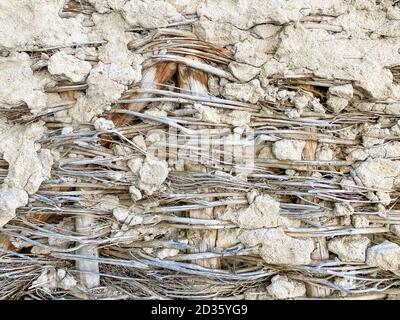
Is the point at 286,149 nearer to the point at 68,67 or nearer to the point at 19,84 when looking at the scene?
the point at 68,67

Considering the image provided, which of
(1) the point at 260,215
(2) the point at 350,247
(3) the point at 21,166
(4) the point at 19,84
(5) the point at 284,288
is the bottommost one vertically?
(5) the point at 284,288

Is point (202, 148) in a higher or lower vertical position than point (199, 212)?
higher

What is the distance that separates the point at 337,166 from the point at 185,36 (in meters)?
0.60

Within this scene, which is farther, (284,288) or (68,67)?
(284,288)

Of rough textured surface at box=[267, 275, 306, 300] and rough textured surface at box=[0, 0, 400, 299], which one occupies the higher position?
rough textured surface at box=[0, 0, 400, 299]

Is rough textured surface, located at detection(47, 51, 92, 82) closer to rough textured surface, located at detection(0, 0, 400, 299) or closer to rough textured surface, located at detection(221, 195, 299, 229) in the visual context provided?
rough textured surface, located at detection(0, 0, 400, 299)

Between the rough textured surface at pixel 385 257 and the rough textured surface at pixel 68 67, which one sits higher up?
the rough textured surface at pixel 68 67

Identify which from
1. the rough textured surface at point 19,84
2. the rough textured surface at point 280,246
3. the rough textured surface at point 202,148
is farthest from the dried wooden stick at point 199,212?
the rough textured surface at point 19,84

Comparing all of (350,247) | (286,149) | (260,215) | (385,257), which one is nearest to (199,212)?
(260,215)

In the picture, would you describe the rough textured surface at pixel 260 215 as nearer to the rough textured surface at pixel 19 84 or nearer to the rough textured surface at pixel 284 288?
the rough textured surface at pixel 284 288

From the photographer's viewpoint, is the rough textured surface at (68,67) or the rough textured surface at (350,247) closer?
the rough textured surface at (68,67)

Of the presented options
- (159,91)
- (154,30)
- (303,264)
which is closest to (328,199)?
(303,264)

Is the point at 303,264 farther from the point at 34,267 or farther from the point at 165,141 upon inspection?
the point at 34,267

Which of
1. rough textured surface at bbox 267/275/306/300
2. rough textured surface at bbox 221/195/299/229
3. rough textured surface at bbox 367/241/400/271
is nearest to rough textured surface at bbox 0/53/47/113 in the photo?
rough textured surface at bbox 221/195/299/229
